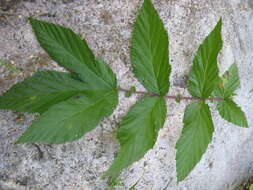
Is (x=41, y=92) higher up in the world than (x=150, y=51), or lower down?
lower down

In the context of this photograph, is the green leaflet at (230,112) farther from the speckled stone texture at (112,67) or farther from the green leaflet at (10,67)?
the green leaflet at (10,67)

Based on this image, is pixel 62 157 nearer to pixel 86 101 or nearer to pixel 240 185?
pixel 86 101

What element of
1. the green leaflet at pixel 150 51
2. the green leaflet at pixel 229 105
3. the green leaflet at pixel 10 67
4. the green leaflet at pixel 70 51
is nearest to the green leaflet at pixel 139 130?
the green leaflet at pixel 150 51

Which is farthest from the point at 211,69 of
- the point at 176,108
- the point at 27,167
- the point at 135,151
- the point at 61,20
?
the point at 27,167

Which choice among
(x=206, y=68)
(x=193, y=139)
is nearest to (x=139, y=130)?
(x=193, y=139)

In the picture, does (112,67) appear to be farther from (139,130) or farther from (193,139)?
(193,139)

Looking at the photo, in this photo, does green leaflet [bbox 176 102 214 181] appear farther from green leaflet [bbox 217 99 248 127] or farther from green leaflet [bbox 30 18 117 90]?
green leaflet [bbox 30 18 117 90]
